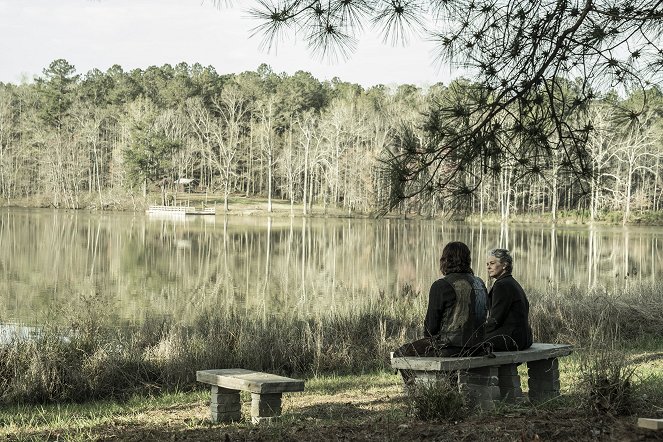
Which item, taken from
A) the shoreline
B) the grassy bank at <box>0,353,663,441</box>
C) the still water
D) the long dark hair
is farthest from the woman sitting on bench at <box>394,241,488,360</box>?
the shoreline

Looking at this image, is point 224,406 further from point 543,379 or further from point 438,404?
point 543,379

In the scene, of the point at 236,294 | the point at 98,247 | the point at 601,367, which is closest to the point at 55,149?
the point at 98,247

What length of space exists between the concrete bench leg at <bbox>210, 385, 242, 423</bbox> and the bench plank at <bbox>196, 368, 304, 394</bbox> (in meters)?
0.12

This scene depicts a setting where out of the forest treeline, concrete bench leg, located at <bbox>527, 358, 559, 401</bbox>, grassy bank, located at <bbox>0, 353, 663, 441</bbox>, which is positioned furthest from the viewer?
the forest treeline

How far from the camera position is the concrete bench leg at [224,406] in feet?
21.1

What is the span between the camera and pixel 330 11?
19.8 feet

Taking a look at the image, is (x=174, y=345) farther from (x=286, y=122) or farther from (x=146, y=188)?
(x=286, y=122)

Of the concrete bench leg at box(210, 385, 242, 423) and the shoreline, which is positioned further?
the shoreline

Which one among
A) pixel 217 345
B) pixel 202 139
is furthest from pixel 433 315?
pixel 202 139

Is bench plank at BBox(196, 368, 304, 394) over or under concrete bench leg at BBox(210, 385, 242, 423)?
over

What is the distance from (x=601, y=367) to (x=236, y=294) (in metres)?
15.4

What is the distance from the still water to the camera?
17.3 m

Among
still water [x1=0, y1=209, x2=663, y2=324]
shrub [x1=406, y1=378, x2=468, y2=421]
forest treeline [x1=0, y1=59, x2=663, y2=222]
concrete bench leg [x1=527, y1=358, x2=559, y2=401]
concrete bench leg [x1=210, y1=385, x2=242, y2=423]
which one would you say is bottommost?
still water [x1=0, y1=209, x2=663, y2=324]

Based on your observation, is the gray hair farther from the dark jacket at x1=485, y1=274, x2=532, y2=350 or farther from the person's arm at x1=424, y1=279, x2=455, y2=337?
the person's arm at x1=424, y1=279, x2=455, y2=337
